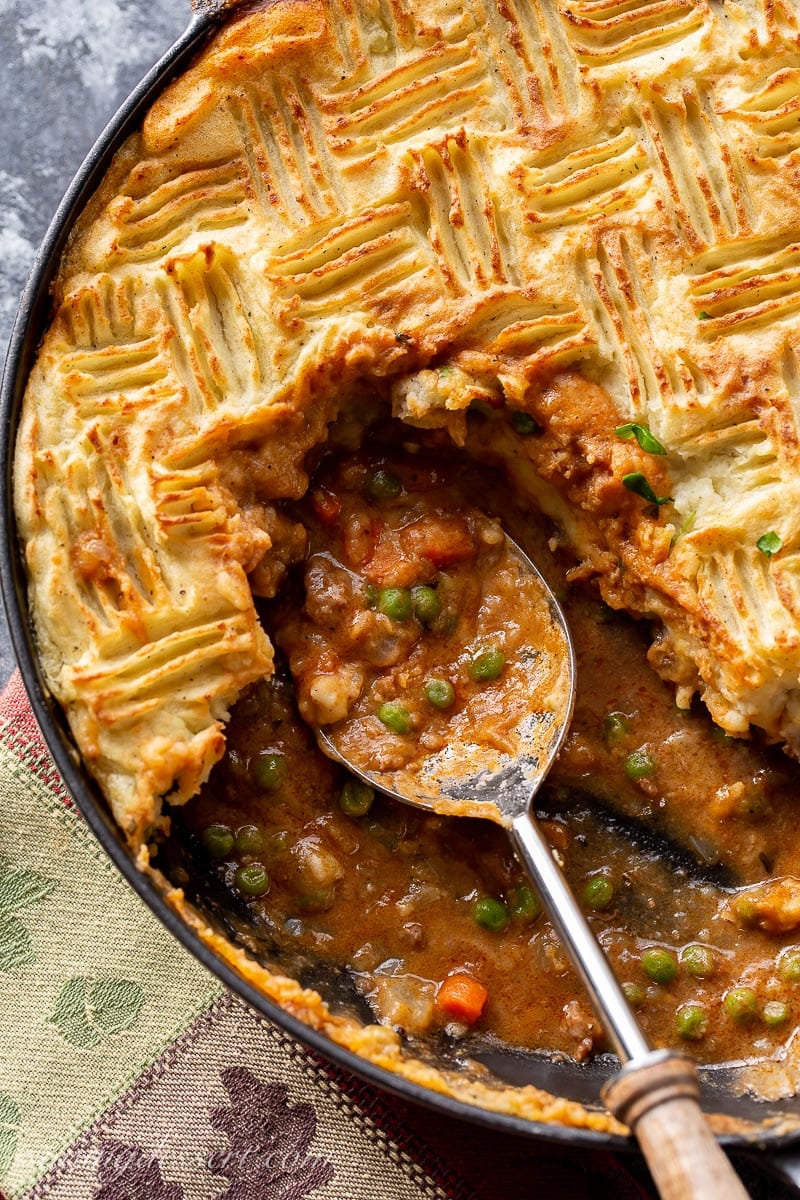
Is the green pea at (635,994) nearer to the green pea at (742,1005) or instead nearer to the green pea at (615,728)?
the green pea at (742,1005)

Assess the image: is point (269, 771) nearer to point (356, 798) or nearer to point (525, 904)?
point (356, 798)

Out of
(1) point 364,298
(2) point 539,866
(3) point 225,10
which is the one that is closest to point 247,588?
(1) point 364,298

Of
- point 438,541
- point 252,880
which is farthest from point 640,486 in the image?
point 252,880

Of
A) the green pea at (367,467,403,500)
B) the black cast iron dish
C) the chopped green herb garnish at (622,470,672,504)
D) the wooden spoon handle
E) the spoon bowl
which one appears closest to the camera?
the wooden spoon handle

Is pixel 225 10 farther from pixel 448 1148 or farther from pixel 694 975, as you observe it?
pixel 448 1148

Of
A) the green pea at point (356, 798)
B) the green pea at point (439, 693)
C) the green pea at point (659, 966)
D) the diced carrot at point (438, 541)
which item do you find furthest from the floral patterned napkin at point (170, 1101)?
the diced carrot at point (438, 541)

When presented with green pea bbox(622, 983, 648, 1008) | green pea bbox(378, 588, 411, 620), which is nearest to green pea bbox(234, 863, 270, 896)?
green pea bbox(378, 588, 411, 620)

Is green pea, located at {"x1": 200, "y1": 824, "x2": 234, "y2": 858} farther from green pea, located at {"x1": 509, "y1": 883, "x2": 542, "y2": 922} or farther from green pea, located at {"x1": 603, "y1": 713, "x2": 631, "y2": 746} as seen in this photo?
green pea, located at {"x1": 603, "y1": 713, "x2": 631, "y2": 746}
